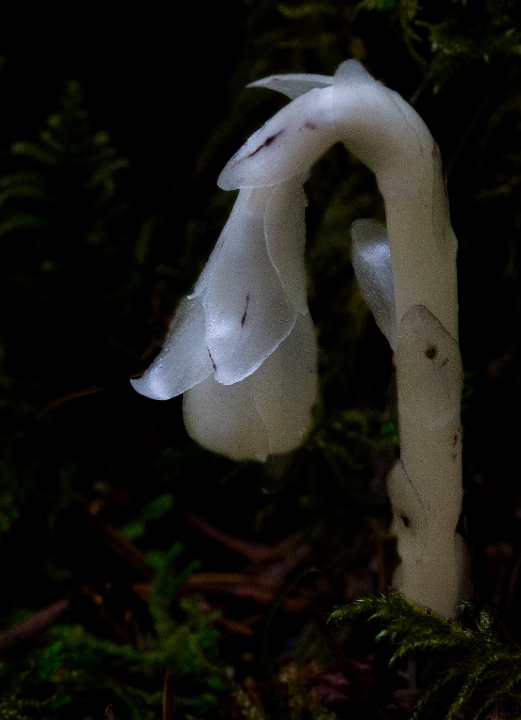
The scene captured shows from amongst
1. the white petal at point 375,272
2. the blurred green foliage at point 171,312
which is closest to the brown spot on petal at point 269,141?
the white petal at point 375,272

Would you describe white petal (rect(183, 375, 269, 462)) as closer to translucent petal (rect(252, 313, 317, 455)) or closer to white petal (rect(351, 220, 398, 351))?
translucent petal (rect(252, 313, 317, 455))

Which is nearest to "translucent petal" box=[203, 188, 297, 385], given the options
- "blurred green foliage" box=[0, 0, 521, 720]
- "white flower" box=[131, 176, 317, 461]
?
"white flower" box=[131, 176, 317, 461]

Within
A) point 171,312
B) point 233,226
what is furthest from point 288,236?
point 171,312

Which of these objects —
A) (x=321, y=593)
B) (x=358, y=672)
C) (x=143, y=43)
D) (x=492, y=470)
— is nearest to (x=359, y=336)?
(x=492, y=470)

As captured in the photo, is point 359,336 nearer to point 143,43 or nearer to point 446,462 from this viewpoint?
point 446,462

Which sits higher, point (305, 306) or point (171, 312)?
point (305, 306)

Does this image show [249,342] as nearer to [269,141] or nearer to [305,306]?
[305,306]

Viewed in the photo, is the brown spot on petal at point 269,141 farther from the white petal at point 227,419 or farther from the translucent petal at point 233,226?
the white petal at point 227,419
